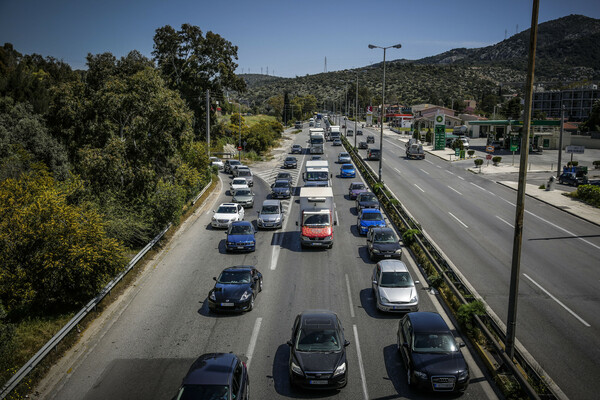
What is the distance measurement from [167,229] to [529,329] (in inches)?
785

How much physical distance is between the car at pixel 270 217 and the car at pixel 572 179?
30.2 metres

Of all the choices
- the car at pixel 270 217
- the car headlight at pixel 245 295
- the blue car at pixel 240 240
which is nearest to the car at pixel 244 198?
the car at pixel 270 217

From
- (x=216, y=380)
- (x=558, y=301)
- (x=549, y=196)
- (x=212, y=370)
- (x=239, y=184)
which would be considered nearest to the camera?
(x=216, y=380)

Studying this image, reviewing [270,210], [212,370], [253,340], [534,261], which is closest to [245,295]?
[253,340]

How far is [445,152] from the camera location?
6938 centimetres

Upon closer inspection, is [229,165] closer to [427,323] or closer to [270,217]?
[270,217]

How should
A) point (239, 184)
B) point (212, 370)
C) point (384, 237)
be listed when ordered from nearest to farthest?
point (212, 370)
point (384, 237)
point (239, 184)

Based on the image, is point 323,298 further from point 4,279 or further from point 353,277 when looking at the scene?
point 4,279

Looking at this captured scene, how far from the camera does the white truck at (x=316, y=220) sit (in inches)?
973

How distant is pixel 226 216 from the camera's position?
97.4 feet

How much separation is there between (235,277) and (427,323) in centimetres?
806

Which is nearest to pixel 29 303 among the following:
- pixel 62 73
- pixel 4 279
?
pixel 4 279

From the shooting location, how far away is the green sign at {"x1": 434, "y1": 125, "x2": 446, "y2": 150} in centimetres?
6931

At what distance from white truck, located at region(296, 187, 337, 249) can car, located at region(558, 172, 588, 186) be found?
28.9 meters
